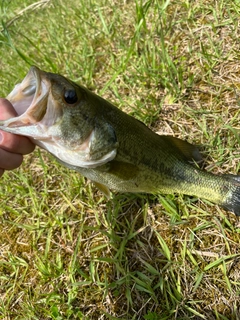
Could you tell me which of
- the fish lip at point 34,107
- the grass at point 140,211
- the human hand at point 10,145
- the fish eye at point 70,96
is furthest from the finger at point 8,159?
the grass at point 140,211

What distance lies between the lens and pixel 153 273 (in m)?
2.79

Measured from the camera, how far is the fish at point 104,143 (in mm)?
2174

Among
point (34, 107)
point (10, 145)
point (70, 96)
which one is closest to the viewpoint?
point (34, 107)

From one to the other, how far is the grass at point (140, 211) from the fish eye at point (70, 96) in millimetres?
1185

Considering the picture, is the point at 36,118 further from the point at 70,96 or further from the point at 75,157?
the point at 75,157

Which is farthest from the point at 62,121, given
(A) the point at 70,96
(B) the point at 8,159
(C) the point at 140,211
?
(C) the point at 140,211

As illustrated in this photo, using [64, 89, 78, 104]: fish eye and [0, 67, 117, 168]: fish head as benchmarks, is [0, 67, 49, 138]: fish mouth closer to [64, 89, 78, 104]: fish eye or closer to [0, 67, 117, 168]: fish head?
[0, 67, 117, 168]: fish head

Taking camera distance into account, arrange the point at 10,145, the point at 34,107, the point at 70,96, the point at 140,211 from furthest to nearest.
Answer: the point at 140,211 < the point at 10,145 < the point at 70,96 < the point at 34,107

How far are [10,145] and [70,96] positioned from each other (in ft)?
1.86

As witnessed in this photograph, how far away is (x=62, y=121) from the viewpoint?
223cm

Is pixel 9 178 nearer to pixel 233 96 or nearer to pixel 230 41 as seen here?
pixel 233 96

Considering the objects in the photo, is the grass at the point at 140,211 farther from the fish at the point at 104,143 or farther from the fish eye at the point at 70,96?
the fish eye at the point at 70,96

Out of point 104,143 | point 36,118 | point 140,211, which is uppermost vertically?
point 36,118

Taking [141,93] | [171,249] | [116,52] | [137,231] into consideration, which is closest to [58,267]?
[137,231]
